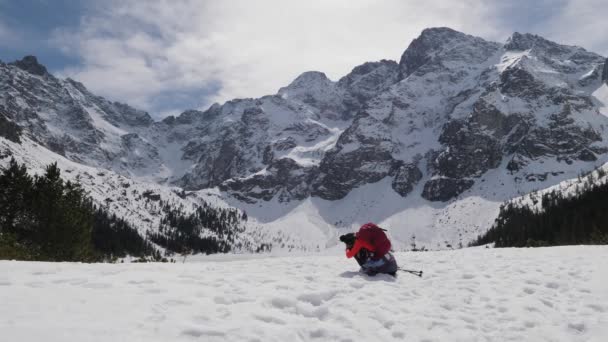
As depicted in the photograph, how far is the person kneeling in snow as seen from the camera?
14.6 meters

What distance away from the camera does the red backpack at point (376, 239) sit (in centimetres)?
1464

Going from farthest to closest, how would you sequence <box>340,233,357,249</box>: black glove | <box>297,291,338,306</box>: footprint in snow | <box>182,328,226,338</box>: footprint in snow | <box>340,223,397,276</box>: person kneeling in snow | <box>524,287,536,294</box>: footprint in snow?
1. <box>340,233,357,249</box>: black glove
2. <box>340,223,397,276</box>: person kneeling in snow
3. <box>524,287,536,294</box>: footprint in snow
4. <box>297,291,338,306</box>: footprint in snow
5. <box>182,328,226,338</box>: footprint in snow

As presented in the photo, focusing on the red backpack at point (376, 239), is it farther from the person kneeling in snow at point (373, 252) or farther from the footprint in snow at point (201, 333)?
the footprint in snow at point (201, 333)

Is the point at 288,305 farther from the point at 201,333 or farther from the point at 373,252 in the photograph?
the point at 373,252

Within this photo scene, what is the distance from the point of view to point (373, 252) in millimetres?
14867

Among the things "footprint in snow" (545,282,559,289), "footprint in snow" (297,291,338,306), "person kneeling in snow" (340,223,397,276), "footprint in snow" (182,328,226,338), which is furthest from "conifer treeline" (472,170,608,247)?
"footprint in snow" (182,328,226,338)

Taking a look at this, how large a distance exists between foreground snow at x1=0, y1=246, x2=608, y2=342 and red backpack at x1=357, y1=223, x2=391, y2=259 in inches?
38.3

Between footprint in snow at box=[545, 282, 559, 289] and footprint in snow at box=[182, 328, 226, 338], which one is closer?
footprint in snow at box=[182, 328, 226, 338]

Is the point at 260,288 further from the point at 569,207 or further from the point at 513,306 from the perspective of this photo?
the point at 569,207

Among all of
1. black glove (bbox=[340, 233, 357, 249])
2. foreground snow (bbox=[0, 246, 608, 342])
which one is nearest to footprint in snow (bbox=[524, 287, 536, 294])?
foreground snow (bbox=[0, 246, 608, 342])

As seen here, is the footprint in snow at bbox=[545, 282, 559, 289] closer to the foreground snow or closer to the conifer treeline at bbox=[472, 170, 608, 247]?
the foreground snow

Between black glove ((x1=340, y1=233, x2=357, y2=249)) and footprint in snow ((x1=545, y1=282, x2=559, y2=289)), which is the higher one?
black glove ((x1=340, y1=233, x2=357, y2=249))

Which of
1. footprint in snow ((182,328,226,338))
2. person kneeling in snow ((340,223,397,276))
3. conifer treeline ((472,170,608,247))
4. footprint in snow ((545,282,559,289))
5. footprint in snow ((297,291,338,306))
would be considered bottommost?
footprint in snow ((182,328,226,338))

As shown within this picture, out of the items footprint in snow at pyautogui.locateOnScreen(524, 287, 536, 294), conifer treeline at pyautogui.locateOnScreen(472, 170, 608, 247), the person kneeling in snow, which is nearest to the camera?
footprint in snow at pyautogui.locateOnScreen(524, 287, 536, 294)
